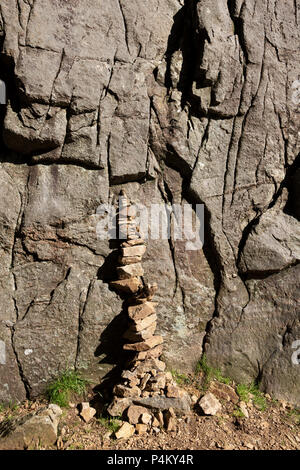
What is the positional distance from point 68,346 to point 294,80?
14.3ft

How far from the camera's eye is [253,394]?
170 inches

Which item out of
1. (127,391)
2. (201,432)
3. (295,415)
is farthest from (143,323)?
(295,415)

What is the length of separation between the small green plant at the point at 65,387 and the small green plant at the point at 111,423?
487 mm

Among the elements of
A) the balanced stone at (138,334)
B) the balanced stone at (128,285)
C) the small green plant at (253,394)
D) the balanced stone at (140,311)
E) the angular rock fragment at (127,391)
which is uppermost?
the balanced stone at (128,285)

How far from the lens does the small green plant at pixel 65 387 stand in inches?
156

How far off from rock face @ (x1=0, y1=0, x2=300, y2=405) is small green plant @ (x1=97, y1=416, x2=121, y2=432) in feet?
2.06

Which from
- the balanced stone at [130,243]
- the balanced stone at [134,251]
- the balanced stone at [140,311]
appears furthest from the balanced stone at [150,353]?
the balanced stone at [130,243]

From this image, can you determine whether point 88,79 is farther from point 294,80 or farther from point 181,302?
point 181,302

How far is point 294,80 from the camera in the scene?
15.1ft

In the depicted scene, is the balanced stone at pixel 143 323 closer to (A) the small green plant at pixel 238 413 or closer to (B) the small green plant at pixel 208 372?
(B) the small green plant at pixel 208 372

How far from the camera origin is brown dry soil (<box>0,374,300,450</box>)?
3465 millimetres

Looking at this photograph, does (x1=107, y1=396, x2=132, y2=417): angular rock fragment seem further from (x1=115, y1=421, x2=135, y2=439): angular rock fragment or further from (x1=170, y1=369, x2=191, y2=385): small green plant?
(x1=170, y1=369, x2=191, y2=385): small green plant

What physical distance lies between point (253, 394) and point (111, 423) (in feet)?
5.82
